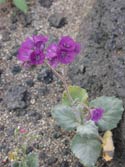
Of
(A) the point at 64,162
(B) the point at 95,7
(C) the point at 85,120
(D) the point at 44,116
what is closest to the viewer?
(C) the point at 85,120

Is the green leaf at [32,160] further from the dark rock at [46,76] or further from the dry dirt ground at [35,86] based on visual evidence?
the dark rock at [46,76]

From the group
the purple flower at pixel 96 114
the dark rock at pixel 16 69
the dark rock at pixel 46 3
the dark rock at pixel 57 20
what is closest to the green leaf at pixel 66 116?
the purple flower at pixel 96 114

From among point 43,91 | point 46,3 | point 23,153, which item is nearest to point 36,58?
point 23,153

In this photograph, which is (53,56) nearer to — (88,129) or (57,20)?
(88,129)

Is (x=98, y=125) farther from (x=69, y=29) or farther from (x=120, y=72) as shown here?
(x=69, y=29)

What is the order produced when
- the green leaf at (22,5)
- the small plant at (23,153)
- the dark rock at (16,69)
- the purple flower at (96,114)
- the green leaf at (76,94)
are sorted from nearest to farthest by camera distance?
the purple flower at (96,114) < the small plant at (23,153) < the green leaf at (76,94) < the dark rock at (16,69) < the green leaf at (22,5)

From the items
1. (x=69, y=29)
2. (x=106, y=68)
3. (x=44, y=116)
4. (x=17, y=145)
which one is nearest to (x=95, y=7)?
(x=69, y=29)
